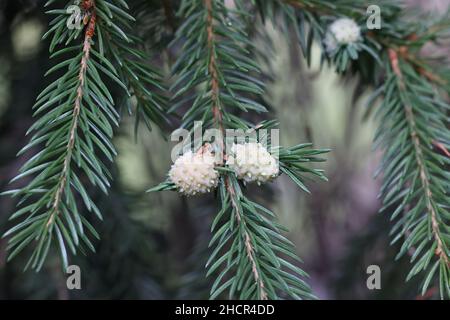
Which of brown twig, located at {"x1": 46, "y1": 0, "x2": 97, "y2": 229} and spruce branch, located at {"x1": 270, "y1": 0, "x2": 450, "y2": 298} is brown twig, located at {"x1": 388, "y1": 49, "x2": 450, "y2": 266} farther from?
brown twig, located at {"x1": 46, "y1": 0, "x2": 97, "y2": 229}

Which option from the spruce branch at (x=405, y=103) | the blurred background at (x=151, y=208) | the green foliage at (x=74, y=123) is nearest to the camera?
the green foliage at (x=74, y=123)

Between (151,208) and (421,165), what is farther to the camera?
(151,208)

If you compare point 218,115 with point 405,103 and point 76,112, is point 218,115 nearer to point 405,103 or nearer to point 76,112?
point 76,112

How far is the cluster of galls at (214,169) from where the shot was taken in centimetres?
47

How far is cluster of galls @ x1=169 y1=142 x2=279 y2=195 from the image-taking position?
1.55ft

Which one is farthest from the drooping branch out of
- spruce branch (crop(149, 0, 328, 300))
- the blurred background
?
the blurred background

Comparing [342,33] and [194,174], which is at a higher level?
[342,33]

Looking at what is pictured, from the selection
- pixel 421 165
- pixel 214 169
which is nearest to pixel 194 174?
pixel 214 169

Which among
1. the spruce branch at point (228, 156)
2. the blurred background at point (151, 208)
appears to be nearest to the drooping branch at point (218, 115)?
the spruce branch at point (228, 156)

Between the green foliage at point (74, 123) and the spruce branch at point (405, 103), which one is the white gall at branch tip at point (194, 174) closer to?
the green foliage at point (74, 123)

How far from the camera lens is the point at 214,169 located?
483mm

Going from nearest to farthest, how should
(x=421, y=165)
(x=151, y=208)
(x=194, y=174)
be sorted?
(x=194, y=174), (x=421, y=165), (x=151, y=208)

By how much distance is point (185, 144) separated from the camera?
0.52 meters
